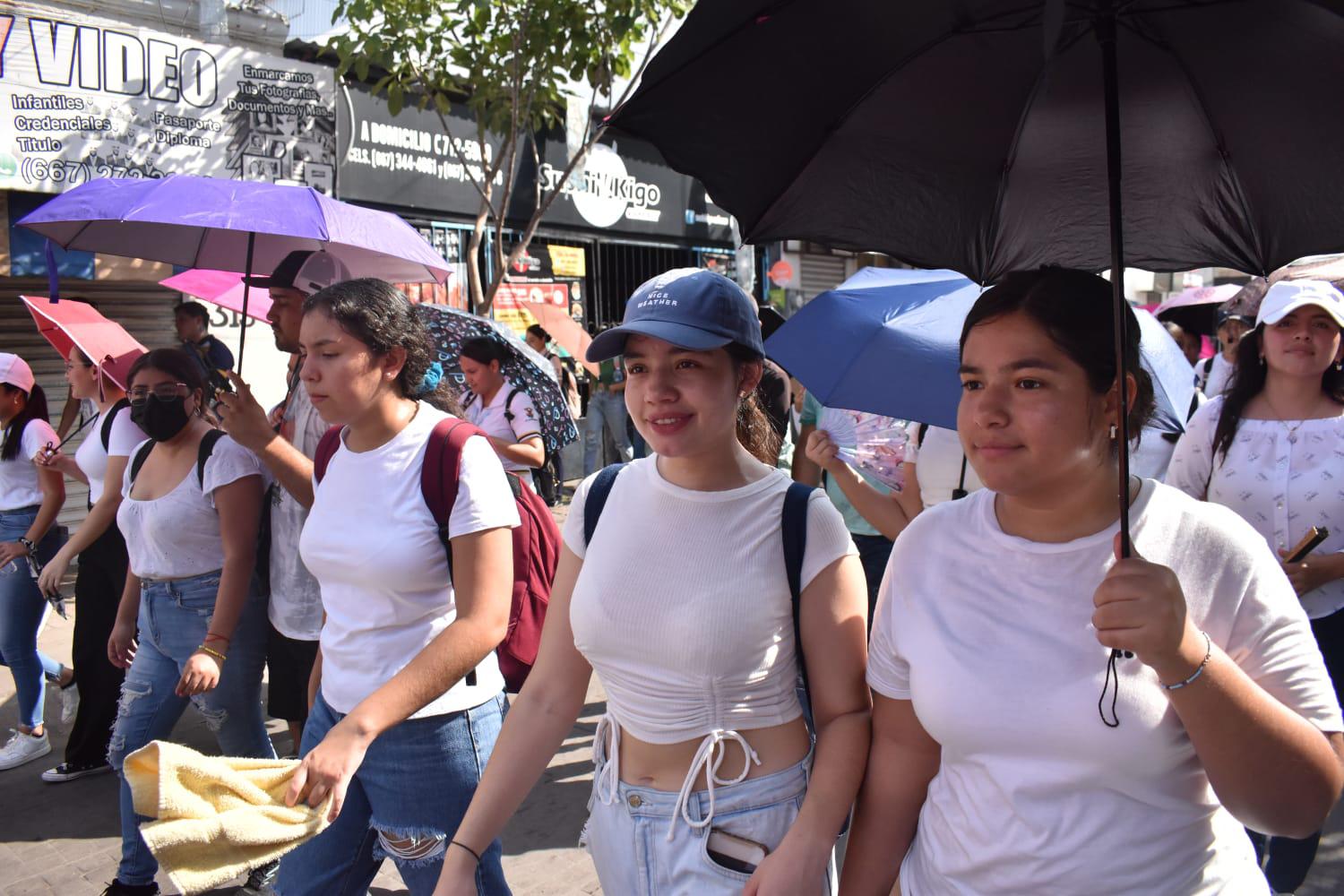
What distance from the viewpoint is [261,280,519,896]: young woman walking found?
2.59 m

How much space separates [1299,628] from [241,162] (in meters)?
11.3

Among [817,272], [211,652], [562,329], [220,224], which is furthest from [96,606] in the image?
[817,272]

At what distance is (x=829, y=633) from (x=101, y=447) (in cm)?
439

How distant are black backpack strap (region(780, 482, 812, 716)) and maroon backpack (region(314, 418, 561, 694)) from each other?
3.22 ft

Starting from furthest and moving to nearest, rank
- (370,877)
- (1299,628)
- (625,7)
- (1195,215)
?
(625,7) → (370,877) → (1195,215) → (1299,628)

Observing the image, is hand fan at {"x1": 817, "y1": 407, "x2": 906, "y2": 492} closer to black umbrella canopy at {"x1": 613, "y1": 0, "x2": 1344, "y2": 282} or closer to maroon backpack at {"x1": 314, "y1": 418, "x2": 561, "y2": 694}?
maroon backpack at {"x1": 314, "y1": 418, "x2": 561, "y2": 694}

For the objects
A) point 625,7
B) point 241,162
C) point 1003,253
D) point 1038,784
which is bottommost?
point 1038,784

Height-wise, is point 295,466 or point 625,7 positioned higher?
point 625,7

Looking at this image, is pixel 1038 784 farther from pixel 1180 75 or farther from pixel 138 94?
pixel 138 94

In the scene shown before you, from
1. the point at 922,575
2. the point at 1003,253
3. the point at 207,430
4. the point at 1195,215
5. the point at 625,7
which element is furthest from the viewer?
the point at 625,7

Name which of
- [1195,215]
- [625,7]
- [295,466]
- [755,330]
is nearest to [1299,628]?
[1195,215]

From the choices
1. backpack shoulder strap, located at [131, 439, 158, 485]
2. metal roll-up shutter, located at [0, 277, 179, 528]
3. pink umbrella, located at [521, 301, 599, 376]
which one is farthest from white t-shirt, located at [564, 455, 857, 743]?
metal roll-up shutter, located at [0, 277, 179, 528]

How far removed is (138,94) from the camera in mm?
10039

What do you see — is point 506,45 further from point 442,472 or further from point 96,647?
point 442,472
